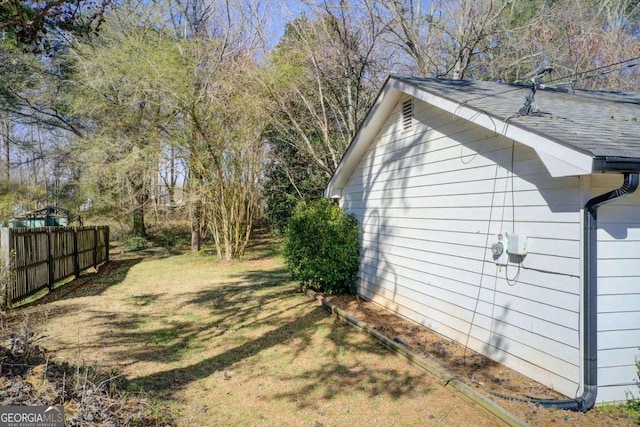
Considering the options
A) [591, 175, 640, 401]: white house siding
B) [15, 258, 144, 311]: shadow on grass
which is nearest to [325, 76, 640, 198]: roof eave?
[591, 175, 640, 401]: white house siding

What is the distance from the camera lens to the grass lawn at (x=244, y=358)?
3951 millimetres

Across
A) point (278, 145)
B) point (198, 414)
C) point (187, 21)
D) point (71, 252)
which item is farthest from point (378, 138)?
point (187, 21)

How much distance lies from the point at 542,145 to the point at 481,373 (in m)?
2.59

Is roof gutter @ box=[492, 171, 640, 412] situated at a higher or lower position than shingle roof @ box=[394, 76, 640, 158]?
lower

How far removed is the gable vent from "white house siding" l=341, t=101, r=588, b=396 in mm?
164

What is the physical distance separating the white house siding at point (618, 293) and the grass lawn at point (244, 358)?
129 centimetres

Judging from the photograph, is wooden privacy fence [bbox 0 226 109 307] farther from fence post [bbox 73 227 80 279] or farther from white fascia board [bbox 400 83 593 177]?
white fascia board [bbox 400 83 593 177]

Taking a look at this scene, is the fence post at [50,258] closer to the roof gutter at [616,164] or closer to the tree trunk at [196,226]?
the tree trunk at [196,226]

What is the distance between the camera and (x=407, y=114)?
23.1 feet

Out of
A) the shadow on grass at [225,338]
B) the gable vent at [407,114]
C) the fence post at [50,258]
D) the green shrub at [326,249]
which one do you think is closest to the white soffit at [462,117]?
the gable vent at [407,114]

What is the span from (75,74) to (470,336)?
738 inches

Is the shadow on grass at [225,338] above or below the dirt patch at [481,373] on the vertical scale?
below

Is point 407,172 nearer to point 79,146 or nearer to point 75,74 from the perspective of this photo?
point 79,146

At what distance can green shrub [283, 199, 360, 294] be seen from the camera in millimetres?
8773
